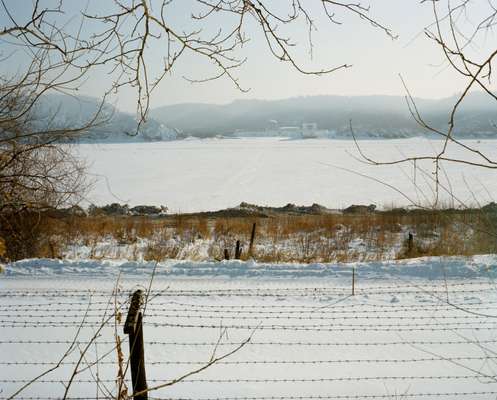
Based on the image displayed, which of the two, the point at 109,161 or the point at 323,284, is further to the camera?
the point at 109,161

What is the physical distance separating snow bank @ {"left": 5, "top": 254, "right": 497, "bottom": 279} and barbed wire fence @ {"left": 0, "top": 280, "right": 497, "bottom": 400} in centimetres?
185

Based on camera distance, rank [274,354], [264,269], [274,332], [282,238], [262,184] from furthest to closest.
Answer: [262,184], [282,238], [264,269], [274,332], [274,354]

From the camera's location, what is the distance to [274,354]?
5777mm

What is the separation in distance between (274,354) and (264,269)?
4.37 metres

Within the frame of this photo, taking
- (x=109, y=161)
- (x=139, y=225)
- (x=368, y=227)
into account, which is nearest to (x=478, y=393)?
(x=368, y=227)

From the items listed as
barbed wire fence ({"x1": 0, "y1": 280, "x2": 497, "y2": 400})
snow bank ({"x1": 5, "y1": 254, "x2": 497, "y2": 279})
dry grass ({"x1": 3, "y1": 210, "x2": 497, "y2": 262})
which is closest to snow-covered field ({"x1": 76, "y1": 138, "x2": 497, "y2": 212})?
dry grass ({"x1": 3, "y1": 210, "x2": 497, "y2": 262})

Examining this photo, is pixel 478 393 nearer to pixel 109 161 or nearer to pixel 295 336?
pixel 295 336

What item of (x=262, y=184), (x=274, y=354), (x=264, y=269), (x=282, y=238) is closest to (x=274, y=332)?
(x=274, y=354)

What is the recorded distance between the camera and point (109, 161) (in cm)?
5566

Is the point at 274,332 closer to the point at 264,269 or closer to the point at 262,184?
the point at 264,269

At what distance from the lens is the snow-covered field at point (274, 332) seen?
4879 mm

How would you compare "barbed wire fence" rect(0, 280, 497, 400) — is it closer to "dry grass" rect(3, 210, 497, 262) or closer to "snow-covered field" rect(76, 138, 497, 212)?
"dry grass" rect(3, 210, 497, 262)

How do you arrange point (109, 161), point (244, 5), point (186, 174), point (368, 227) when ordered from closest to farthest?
1. point (244, 5)
2. point (368, 227)
3. point (186, 174)
4. point (109, 161)

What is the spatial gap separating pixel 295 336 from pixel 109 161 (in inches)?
2076
